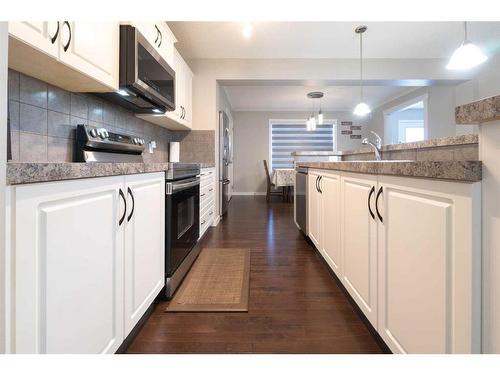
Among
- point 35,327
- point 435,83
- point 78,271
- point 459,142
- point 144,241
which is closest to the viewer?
point 35,327

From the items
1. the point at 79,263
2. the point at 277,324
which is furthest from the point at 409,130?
the point at 79,263

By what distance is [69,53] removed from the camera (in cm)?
132

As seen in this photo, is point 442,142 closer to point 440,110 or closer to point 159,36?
point 159,36

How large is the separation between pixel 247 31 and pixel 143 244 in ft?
9.25

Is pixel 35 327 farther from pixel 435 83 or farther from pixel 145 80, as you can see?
pixel 435 83

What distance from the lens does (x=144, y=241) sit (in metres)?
1.33

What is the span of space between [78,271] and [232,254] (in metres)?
1.81

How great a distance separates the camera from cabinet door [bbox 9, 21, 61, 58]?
3.45ft

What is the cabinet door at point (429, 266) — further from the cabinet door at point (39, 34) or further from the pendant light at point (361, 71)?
the pendant light at point (361, 71)

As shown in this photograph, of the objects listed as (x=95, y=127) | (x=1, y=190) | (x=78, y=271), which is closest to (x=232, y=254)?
(x=95, y=127)

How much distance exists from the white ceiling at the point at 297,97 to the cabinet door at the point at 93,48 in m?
4.07

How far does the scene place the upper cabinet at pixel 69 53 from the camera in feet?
3.73

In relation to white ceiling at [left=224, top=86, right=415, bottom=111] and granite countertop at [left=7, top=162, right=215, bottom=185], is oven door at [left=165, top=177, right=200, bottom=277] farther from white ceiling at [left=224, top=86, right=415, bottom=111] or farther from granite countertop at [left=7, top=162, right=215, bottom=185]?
white ceiling at [left=224, top=86, right=415, bottom=111]

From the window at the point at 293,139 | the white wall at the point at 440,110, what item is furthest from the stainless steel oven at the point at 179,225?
the window at the point at 293,139
